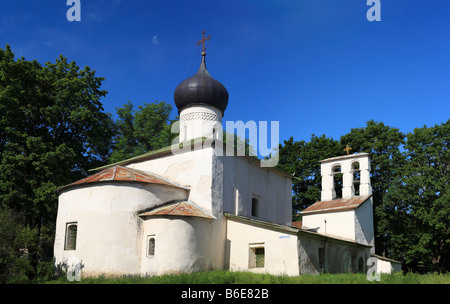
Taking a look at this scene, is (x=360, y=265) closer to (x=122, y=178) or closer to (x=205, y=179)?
(x=205, y=179)

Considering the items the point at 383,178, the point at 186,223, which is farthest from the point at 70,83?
the point at 383,178

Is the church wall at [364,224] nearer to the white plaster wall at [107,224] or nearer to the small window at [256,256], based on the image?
the small window at [256,256]

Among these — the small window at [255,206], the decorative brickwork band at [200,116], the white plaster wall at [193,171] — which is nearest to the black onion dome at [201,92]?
the decorative brickwork band at [200,116]

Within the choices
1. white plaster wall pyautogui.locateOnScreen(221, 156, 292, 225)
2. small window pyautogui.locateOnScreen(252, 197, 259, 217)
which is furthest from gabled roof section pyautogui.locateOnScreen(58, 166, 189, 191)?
small window pyautogui.locateOnScreen(252, 197, 259, 217)

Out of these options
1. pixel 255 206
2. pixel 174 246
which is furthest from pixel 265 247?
pixel 255 206

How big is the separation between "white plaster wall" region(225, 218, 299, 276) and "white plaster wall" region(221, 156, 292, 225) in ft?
4.29

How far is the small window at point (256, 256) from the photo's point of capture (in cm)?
1598

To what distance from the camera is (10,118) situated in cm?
2075

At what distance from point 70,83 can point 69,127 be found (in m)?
2.64

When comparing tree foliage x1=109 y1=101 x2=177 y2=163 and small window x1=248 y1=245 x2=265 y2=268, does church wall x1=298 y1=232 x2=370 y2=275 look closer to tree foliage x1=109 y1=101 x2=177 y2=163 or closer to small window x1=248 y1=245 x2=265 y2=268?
small window x1=248 y1=245 x2=265 y2=268

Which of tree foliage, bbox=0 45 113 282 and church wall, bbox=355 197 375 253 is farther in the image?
church wall, bbox=355 197 375 253

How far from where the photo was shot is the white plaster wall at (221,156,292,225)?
1800cm

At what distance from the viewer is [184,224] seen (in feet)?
49.1
